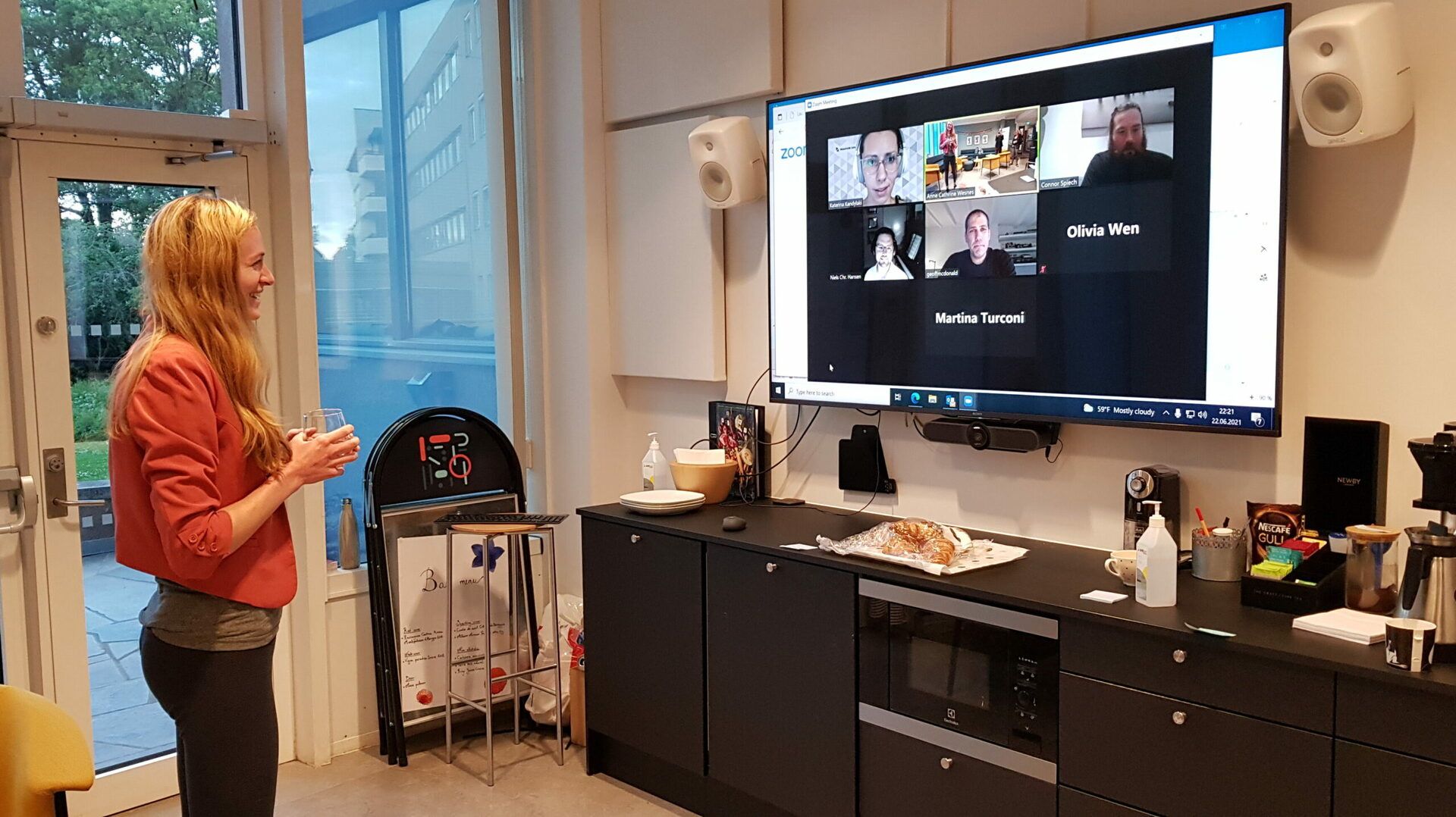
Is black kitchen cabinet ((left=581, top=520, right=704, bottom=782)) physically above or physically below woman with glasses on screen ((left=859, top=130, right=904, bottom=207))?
below

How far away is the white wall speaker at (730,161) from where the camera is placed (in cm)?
345

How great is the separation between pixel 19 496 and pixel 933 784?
2695 millimetres

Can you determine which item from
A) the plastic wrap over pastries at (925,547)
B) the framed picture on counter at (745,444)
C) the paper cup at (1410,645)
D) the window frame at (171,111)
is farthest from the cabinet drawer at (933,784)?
the window frame at (171,111)

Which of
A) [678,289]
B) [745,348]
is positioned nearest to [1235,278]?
[745,348]

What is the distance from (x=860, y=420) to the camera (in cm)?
343

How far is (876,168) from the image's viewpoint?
3123 mm

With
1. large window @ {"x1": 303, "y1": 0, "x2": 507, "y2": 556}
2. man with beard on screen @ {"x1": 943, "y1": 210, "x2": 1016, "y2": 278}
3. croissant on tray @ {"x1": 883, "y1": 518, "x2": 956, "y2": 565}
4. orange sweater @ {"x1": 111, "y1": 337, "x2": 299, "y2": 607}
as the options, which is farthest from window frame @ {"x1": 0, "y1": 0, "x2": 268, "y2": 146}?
croissant on tray @ {"x1": 883, "y1": 518, "x2": 956, "y2": 565}

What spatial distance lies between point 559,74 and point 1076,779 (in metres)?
3.03

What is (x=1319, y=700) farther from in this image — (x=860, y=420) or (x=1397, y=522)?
(x=860, y=420)

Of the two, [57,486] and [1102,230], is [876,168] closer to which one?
[1102,230]

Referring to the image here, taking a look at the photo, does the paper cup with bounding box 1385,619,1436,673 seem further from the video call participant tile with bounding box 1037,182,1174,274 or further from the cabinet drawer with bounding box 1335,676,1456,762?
the video call participant tile with bounding box 1037,182,1174,274

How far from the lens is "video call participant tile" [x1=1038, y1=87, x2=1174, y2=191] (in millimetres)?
2516

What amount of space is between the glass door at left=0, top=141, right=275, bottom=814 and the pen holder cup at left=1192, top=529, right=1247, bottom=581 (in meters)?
2.97

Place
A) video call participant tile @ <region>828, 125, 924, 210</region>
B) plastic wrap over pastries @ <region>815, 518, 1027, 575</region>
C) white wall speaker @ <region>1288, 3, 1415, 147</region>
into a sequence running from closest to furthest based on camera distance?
white wall speaker @ <region>1288, 3, 1415, 147</region>, plastic wrap over pastries @ <region>815, 518, 1027, 575</region>, video call participant tile @ <region>828, 125, 924, 210</region>
